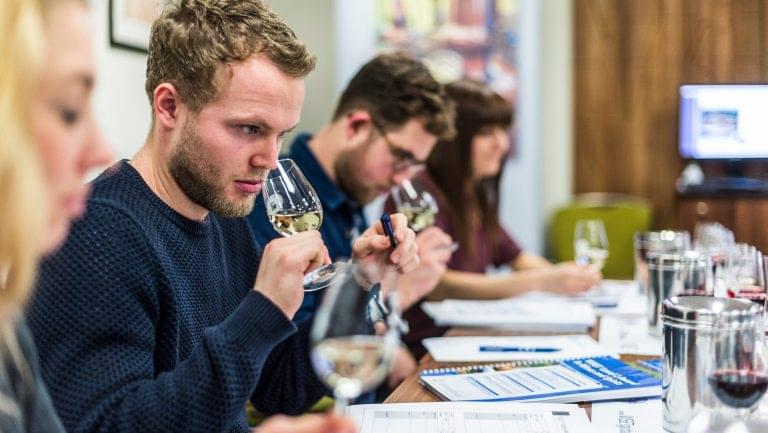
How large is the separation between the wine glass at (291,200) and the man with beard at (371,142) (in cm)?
64

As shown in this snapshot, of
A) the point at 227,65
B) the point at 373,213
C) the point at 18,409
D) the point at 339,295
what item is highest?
the point at 227,65

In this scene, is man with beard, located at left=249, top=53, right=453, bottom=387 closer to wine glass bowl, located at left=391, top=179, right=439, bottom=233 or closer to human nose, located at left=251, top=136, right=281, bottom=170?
wine glass bowl, located at left=391, top=179, right=439, bottom=233

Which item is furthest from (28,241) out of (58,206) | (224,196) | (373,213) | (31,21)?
(373,213)

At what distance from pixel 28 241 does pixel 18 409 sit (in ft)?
0.91

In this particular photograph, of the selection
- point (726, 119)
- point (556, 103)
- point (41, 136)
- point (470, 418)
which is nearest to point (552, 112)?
point (556, 103)

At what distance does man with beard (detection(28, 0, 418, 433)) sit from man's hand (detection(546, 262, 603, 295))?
98 cm

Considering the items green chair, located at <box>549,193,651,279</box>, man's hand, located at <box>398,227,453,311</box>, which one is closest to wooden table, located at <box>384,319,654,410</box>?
man's hand, located at <box>398,227,453,311</box>

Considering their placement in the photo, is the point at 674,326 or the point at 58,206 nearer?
the point at 58,206

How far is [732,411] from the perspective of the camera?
1.11 meters

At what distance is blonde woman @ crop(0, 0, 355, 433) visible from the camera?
72 centimetres

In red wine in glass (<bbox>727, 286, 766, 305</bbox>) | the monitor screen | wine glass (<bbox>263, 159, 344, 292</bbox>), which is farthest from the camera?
the monitor screen

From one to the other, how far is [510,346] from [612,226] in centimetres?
344

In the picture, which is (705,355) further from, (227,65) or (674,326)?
(227,65)

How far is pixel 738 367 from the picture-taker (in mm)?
1103
